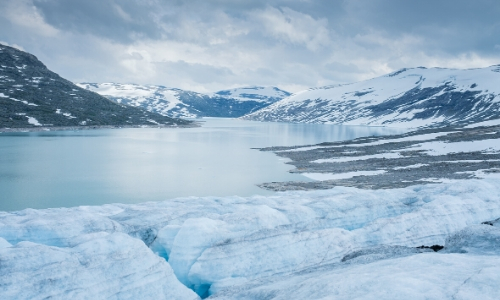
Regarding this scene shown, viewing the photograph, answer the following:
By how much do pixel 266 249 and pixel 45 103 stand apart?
144424 mm

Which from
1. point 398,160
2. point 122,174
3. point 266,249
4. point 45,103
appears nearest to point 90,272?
point 266,249

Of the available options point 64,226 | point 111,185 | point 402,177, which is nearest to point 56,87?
point 111,185

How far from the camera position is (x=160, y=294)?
12070 millimetres

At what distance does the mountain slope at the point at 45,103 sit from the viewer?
402ft

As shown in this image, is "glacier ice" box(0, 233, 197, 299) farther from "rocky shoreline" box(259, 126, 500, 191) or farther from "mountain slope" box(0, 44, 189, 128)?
"mountain slope" box(0, 44, 189, 128)

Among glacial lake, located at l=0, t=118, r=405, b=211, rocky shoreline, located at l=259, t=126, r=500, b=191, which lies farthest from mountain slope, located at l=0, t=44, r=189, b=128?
rocky shoreline, located at l=259, t=126, r=500, b=191

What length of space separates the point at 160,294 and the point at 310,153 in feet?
196

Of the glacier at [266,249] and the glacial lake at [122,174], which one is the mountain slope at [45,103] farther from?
the glacier at [266,249]

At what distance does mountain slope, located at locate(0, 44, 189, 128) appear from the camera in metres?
123

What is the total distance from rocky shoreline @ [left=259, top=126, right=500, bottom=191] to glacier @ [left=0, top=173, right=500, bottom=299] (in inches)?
759

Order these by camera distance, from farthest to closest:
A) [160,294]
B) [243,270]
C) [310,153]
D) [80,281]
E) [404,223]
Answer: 1. [310,153]
2. [404,223]
3. [243,270]
4. [160,294]
5. [80,281]

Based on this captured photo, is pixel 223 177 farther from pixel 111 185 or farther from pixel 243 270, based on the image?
pixel 243 270

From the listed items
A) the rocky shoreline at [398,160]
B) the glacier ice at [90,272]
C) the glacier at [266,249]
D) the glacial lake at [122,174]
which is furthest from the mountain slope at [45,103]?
the glacier ice at [90,272]

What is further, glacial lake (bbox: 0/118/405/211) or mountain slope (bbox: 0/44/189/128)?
mountain slope (bbox: 0/44/189/128)
